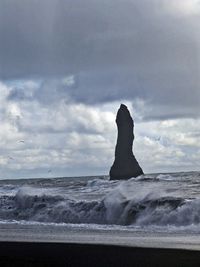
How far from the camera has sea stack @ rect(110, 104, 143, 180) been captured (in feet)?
284

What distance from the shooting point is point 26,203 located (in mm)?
37062

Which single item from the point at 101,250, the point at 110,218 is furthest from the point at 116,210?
the point at 101,250

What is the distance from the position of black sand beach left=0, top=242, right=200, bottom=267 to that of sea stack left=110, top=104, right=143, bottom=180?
229ft

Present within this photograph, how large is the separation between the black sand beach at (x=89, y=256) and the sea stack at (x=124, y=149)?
69.9m

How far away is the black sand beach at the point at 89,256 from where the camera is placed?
12258 millimetres

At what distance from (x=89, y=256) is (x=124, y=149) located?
76.5 m

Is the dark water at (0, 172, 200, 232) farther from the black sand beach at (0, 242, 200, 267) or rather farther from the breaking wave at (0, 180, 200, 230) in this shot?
the black sand beach at (0, 242, 200, 267)

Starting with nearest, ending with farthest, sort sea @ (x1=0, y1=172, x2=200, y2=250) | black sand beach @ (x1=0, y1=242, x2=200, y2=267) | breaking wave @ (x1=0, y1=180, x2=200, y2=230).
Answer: black sand beach @ (x1=0, y1=242, x2=200, y2=267) < sea @ (x1=0, y1=172, x2=200, y2=250) < breaking wave @ (x1=0, y1=180, x2=200, y2=230)

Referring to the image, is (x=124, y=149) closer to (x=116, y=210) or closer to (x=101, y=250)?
(x=116, y=210)

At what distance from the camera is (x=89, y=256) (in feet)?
44.7

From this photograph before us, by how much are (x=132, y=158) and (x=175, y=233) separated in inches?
2647

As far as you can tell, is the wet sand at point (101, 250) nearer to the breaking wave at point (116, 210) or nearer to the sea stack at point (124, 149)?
the breaking wave at point (116, 210)

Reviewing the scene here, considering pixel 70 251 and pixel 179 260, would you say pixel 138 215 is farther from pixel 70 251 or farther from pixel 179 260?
pixel 179 260

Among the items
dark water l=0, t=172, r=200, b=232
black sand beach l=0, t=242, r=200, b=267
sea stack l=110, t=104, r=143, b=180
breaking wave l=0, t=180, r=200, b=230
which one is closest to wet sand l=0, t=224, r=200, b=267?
black sand beach l=0, t=242, r=200, b=267
